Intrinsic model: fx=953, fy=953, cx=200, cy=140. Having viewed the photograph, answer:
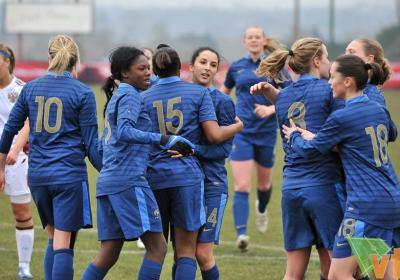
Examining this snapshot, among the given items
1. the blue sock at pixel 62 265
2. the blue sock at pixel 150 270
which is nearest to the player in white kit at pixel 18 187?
the blue sock at pixel 62 265

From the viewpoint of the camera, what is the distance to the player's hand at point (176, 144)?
589cm

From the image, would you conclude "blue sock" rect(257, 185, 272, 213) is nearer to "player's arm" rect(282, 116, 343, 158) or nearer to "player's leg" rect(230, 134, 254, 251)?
"player's leg" rect(230, 134, 254, 251)

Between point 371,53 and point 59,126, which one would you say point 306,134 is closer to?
point 371,53

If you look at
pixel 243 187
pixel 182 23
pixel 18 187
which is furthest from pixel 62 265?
pixel 182 23

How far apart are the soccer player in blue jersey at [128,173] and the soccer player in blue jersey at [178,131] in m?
0.19

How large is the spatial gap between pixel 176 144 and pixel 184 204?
22.7 inches

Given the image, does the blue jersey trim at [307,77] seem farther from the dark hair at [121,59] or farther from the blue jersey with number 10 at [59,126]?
the blue jersey with number 10 at [59,126]

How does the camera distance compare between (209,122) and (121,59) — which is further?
(209,122)

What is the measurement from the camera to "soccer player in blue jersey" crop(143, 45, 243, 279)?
6.30m

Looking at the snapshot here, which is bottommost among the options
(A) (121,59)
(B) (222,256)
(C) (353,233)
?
(B) (222,256)

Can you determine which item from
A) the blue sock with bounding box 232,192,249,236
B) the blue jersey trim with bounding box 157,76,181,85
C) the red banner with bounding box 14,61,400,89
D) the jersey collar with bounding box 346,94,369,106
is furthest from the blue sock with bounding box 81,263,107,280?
the red banner with bounding box 14,61,400,89

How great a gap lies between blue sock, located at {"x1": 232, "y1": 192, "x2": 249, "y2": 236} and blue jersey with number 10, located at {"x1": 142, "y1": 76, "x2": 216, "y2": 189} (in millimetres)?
3253

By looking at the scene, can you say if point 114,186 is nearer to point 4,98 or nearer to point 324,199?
point 324,199

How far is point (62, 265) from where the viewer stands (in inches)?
253
